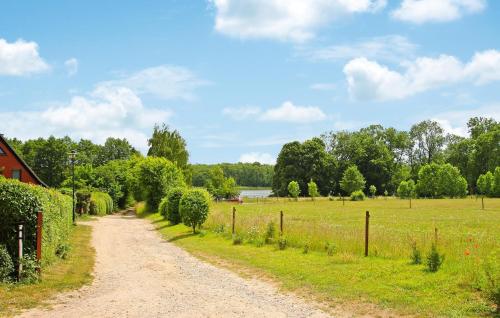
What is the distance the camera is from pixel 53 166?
91500mm

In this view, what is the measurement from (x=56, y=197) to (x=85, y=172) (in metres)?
44.6

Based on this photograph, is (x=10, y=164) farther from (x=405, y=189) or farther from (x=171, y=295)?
(x=405, y=189)

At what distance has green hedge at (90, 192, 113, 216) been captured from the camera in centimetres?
4822

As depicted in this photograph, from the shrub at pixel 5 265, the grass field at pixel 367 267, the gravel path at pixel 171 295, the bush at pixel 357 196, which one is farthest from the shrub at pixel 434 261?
the bush at pixel 357 196

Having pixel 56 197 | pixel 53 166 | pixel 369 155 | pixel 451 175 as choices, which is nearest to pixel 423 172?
pixel 451 175

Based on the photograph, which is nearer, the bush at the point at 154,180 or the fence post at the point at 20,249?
the fence post at the point at 20,249

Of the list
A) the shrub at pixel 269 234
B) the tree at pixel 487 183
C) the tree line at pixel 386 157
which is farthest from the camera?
the tree line at pixel 386 157

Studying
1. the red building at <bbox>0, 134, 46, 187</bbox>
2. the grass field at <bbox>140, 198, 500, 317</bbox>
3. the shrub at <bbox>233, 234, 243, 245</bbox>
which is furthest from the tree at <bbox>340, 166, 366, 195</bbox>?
the shrub at <bbox>233, 234, 243, 245</bbox>

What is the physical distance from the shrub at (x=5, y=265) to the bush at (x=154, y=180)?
36.7 m

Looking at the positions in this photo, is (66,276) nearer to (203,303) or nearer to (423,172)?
(203,303)

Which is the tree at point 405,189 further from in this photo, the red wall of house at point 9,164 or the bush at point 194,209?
the bush at point 194,209

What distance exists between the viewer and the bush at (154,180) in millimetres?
49312

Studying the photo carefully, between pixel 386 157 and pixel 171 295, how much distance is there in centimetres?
9904

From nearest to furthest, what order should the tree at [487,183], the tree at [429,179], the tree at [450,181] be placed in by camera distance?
the tree at [487,183]
the tree at [450,181]
the tree at [429,179]
